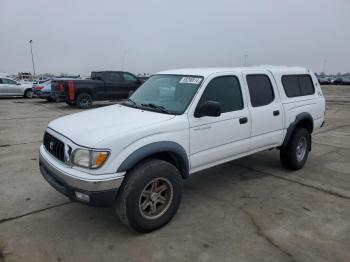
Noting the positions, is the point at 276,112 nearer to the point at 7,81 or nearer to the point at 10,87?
the point at 10,87

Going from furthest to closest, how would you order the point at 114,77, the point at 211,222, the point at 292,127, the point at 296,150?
the point at 114,77, the point at 296,150, the point at 292,127, the point at 211,222

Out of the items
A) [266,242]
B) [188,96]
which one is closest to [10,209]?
[188,96]

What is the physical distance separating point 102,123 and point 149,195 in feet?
3.12

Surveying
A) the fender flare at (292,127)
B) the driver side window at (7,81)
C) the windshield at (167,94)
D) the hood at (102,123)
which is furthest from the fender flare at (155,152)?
the driver side window at (7,81)

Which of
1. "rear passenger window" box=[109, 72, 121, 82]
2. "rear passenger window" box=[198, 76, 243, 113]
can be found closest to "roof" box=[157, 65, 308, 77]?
"rear passenger window" box=[198, 76, 243, 113]

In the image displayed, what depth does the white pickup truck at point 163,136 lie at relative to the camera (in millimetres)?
3152

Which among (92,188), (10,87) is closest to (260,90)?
(92,188)

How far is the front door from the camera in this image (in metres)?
3.85

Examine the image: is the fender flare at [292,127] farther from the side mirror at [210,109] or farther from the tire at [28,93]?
the tire at [28,93]

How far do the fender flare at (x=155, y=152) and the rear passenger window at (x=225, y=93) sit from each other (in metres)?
0.73

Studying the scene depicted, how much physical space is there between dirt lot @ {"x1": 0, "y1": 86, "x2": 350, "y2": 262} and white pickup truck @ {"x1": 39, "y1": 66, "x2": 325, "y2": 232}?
386 millimetres

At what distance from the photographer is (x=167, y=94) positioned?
4.25 m

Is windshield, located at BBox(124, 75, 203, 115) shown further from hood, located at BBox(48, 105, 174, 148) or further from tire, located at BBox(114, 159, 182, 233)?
tire, located at BBox(114, 159, 182, 233)

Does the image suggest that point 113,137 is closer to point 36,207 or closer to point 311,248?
point 36,207
